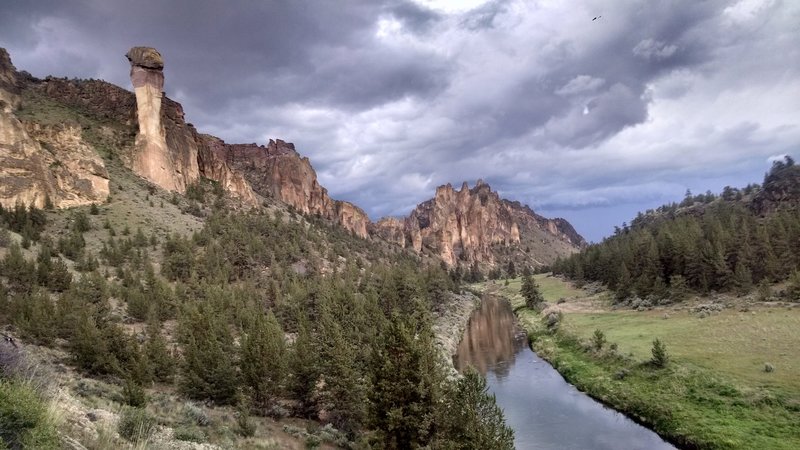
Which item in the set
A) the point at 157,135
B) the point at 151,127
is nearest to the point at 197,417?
the point at 157,135

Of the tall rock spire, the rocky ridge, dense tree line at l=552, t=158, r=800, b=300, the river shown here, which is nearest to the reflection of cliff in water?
the river

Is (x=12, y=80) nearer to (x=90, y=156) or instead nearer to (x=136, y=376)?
(x=90, y=156)

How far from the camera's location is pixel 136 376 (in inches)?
1391

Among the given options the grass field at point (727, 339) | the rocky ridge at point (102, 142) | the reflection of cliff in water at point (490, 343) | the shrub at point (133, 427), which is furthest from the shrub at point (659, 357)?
the rocky ridge at point (102, 142)

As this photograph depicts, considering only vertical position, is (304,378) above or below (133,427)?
below

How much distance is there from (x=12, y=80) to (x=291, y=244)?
81946 millimetres

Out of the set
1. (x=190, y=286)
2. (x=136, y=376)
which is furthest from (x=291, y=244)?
(x=136, y=376)

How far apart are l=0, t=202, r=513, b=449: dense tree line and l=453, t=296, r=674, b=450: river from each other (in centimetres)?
1003

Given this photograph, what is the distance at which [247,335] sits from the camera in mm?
41969

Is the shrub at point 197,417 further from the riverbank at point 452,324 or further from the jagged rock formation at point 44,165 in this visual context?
the jagged rock formation at point 44,165

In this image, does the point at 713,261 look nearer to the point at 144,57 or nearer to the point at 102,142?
the point at 102,142

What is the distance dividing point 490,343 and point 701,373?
40498 millimetres

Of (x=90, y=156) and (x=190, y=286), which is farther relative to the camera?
(x=90, y=156)

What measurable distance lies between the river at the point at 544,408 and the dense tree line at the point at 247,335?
395 inches
